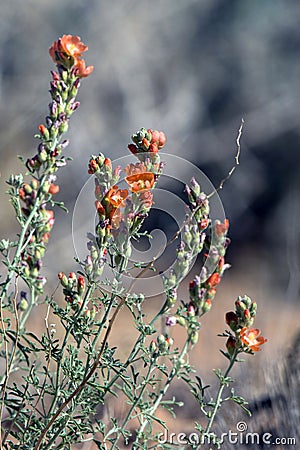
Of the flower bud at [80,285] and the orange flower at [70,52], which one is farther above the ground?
the orange flower at [70,52]

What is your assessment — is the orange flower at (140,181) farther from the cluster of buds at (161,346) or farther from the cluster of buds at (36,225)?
the cluster of buds at (161,346)

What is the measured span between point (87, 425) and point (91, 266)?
0.76 feet

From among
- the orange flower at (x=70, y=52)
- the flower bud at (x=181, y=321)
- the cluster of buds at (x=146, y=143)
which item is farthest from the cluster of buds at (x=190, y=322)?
the orange flower at (x=70, y=52)

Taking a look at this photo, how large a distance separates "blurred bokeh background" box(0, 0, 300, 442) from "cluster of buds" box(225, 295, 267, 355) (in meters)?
2.02

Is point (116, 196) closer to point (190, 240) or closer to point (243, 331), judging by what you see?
point (190, 240)

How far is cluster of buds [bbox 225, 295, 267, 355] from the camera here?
94 cm

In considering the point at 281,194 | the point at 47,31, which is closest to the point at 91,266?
the point at 281,194

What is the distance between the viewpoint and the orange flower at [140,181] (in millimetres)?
917

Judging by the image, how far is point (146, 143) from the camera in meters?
0.96

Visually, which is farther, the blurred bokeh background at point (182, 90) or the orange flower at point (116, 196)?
the blurred bokeh background at point (182, 90)

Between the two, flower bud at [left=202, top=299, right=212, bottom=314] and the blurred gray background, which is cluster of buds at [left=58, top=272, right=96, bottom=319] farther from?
the blurred gray background

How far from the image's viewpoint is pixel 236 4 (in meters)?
3.44

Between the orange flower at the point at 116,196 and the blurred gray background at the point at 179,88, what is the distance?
2.16 metres

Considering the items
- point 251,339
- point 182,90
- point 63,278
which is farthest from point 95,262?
point 182,90
